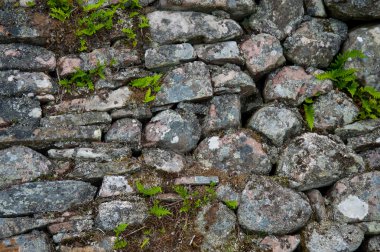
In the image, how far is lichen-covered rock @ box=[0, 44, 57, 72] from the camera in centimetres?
635

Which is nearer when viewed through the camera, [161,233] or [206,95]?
[161,233]

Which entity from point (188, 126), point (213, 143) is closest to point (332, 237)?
point (213, 143)

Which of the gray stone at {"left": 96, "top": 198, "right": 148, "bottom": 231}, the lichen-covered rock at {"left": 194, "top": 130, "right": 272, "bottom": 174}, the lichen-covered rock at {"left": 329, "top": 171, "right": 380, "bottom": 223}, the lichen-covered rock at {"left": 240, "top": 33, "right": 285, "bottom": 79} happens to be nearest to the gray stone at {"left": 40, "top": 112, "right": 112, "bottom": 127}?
the gray stone at {"left": 96, "top": 198, "right": 148, "bottom": 231}

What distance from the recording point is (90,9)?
676 cm

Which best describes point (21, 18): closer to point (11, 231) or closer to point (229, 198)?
point (11, 231)

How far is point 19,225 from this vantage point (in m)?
5.67

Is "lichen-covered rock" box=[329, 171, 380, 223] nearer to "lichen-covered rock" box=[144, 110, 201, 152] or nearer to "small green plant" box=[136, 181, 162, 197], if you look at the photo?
"lichen-covered rock" box=[144, 110, 201, 152]

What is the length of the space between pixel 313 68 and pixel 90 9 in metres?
3.38

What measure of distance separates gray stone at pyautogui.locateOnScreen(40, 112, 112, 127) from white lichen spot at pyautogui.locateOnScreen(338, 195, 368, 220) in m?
3.33

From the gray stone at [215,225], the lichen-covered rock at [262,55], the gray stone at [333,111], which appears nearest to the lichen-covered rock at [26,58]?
the lichen-covered rock at [262,55]

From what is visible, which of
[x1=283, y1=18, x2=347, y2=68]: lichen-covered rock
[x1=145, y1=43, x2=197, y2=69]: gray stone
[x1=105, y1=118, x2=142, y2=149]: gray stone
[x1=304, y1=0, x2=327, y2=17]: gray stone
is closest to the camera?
[x1=105, y1=118, x2=142, y2=149]: gray stone

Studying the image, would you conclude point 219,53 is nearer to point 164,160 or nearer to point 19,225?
point 164,160

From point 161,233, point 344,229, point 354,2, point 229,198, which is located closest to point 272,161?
point 229,198

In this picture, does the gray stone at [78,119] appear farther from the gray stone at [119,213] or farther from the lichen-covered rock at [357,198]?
the lichen-covered rock at [357,198]
